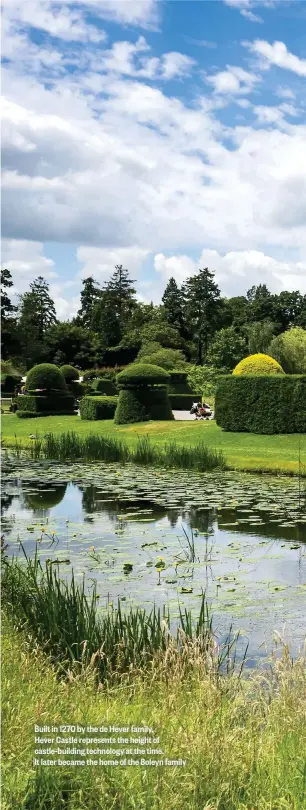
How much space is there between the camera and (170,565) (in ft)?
29.4

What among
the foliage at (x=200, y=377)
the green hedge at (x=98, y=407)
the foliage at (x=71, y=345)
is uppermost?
the foliage at (x=71, y=345)

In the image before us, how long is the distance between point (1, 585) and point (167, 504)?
242 inches

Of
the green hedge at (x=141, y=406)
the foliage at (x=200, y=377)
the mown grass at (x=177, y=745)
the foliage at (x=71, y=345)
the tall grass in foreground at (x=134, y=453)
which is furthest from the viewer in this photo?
the foliage at (x=71, y=345)

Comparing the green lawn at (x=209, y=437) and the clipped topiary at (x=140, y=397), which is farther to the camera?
the clipped topiary at (x=140, y=397)

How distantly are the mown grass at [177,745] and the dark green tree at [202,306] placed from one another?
6820 cm

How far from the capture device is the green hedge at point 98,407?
30.4m

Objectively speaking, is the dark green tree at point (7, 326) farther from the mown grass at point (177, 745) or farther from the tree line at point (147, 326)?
the mown grass at point (177, 745)

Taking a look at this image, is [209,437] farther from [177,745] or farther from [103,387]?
[103,387]

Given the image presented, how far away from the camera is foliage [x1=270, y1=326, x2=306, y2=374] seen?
46.3 meters

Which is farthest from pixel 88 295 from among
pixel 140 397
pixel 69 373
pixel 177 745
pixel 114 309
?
pixel 177 745

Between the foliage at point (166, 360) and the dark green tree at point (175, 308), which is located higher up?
the dark green tree at point (175, 308)

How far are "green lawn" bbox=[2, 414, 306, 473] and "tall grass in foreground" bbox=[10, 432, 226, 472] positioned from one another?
730mm

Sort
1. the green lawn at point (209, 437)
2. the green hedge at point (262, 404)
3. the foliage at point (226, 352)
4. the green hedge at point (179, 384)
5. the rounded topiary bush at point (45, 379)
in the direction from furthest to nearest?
the foliage at point (226, 352) → the green hedge at point (179, 384) → the rounded topiary bush at point (45, 379) → the green hedge at point (262, 404) → the green lawn at point (209, 437)

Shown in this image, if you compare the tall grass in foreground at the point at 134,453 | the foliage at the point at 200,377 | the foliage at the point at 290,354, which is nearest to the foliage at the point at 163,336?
the foliage at the point at 290,354
